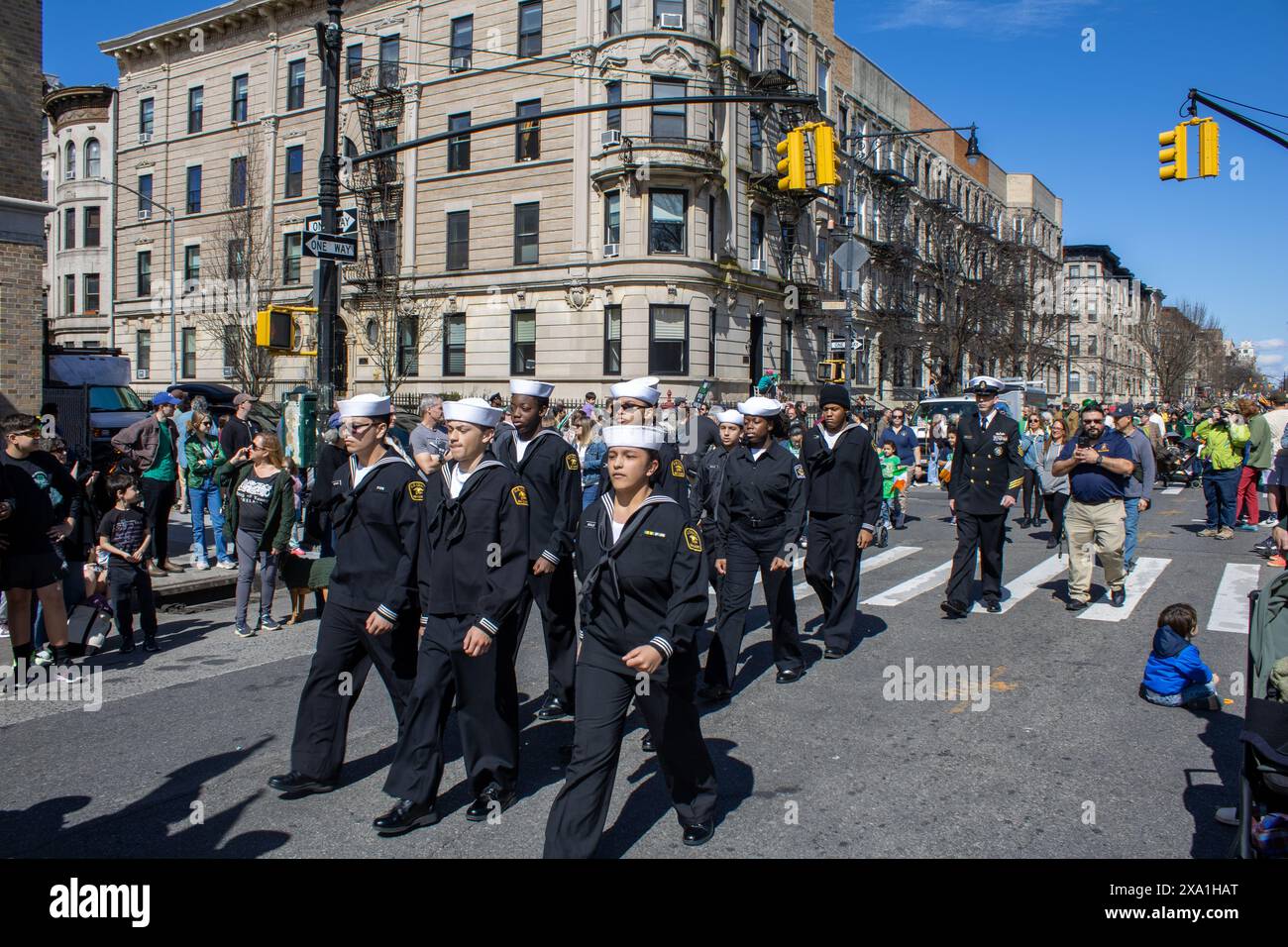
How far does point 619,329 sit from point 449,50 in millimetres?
11766

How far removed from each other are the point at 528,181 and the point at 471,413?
28045mm

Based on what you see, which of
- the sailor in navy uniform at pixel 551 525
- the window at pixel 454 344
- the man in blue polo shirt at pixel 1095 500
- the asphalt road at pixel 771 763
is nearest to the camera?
the asphalt road at pixel 771 763

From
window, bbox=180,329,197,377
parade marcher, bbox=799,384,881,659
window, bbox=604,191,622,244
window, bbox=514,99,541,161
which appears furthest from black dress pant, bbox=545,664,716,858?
window, bbox=180,329,197,377

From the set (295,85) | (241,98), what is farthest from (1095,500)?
(241,98)

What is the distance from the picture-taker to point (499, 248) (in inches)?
1257

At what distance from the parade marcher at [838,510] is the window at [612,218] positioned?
22751 millimetres

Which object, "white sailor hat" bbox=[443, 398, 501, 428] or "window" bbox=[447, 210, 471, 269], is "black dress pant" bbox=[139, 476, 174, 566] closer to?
"white sailor hat" bbox=[443, 398, 501, 428]

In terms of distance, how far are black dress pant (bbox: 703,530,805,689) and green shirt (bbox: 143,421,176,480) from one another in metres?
7.62

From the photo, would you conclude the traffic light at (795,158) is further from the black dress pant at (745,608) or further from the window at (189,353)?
the window at (189,353)

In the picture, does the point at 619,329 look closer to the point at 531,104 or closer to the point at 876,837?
the point at 531,104

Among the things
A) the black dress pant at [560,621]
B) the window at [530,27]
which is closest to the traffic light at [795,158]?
the black dress pant at [560,621]

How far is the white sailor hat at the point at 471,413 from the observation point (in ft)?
15.9

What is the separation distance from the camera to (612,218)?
30.0 metres
